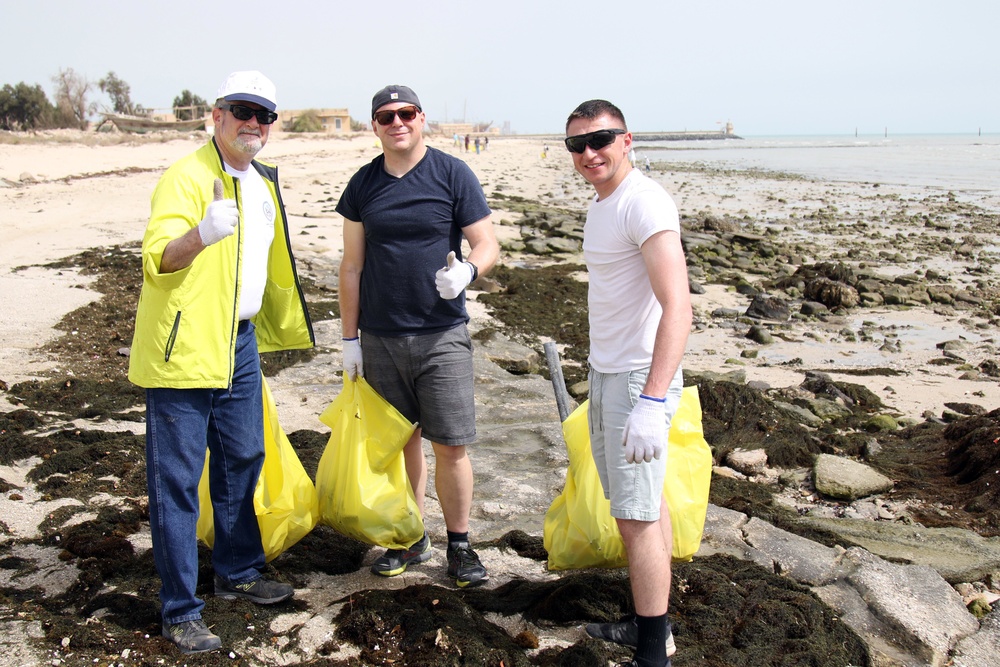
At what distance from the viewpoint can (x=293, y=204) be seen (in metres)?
16.7

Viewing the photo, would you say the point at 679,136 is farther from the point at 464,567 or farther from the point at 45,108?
the point at 464,567

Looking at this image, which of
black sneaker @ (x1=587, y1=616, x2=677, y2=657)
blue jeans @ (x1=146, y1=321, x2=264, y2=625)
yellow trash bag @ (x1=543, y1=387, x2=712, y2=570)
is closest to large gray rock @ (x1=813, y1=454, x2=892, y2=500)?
yellow trash bag @ (x1=543, y1=387, x2=712, y2=570)

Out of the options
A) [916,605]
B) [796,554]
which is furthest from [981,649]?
[796,554]

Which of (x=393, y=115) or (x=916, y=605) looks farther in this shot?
(x=916, y=605)

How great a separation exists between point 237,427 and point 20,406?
280cm

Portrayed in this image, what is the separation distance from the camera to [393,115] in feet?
10.6

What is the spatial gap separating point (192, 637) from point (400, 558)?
98 centimetres

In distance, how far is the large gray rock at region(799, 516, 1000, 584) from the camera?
3.93 metres

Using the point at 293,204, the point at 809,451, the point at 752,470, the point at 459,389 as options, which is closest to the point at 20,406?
the point at 459,389

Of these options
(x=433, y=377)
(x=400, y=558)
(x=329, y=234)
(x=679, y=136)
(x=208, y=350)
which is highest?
(x=679, y=136)

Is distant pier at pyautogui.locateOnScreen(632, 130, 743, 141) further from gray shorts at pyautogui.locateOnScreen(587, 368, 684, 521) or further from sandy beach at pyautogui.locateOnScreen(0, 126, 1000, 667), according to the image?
gray shorts at pyautogui.locateOnScreen(587, 368, 684, 521)

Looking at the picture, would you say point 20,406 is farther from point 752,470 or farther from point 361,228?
point 752,470

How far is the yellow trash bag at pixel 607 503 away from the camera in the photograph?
3.14 m

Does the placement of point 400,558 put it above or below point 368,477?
below
